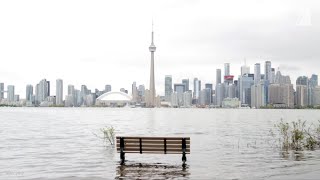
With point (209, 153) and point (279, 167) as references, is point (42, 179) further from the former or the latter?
point (209, 153)

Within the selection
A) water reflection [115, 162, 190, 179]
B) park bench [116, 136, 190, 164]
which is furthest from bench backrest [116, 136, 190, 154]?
water reflection [115, 162, 190, 179]

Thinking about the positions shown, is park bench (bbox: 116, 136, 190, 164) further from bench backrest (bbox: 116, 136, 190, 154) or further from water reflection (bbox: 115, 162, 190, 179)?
water reflection (bbox: 115, 162, 190, 179)

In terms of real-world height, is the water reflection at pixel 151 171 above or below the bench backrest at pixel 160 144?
below

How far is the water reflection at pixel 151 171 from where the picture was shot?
22.3 m

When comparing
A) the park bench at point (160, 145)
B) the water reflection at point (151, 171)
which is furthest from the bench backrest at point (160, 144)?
the water reflection at point (151, 171)

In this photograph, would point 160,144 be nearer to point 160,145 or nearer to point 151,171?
point 160,145

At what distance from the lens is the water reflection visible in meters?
22.3

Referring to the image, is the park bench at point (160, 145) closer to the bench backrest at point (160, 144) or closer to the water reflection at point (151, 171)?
the bench backrest at point (160, 144)

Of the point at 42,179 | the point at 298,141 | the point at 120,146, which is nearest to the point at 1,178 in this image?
the point at 42,179

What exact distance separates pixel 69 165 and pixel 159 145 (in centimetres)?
617

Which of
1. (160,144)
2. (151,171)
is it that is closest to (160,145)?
(160,144)

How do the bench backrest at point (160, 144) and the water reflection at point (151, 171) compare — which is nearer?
the water reflection at point (151, 171)

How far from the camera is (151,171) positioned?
24.0m

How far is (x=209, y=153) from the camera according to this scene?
34.7 metres
